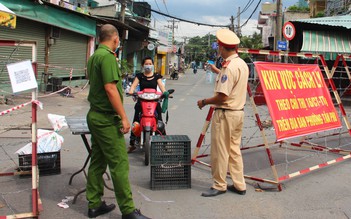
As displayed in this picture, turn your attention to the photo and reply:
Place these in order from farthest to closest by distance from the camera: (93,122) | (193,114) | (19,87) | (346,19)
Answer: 1. (346,19)
2. (193,114)
3. (93,122)
4. (19,87)

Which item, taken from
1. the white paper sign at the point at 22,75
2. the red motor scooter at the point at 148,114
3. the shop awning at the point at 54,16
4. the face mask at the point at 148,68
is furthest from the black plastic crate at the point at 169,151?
the shop awning at the point at 54,16

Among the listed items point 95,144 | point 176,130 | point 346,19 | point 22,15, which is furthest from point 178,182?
point 346,19

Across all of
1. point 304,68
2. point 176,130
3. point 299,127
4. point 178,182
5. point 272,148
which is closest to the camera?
point 178,182

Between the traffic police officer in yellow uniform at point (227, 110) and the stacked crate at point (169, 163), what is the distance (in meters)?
0.38

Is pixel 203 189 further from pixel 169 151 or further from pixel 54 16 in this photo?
pixel 54 16

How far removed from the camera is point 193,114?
39.6 ft

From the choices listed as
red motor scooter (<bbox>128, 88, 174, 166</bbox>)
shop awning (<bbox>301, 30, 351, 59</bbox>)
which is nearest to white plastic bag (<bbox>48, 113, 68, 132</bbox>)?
red motor scooter (<bbox>128, 88, 174, 166</bbox>)

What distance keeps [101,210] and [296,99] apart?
3198 mm

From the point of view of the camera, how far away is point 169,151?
4.78m

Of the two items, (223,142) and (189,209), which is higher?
(223,142)

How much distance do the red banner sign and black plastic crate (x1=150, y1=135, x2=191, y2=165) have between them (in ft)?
3.97

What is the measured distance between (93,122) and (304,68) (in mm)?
3598

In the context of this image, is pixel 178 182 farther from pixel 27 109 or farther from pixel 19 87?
pixel 27 109

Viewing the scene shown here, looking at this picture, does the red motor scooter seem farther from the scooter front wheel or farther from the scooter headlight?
the scooter front wheel
